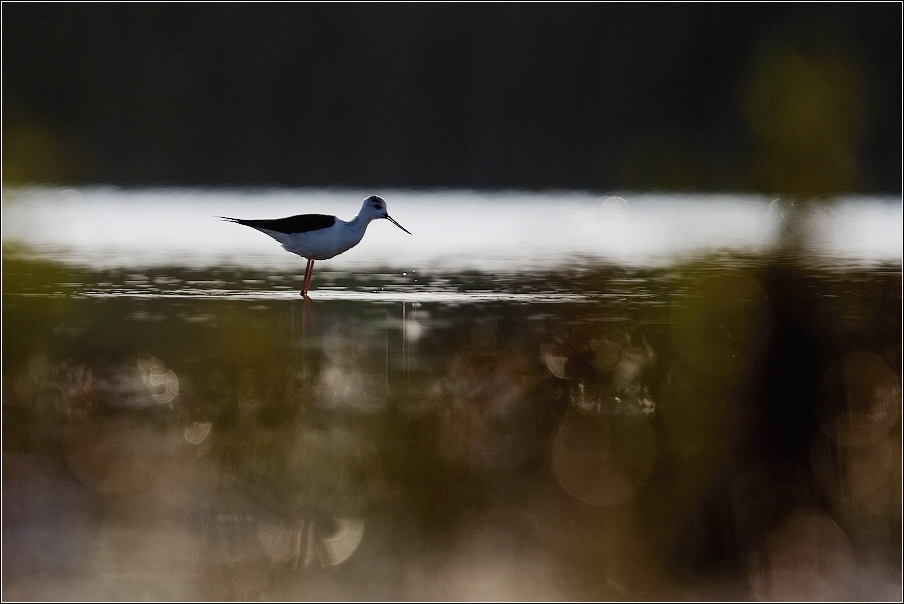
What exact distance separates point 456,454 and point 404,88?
130ft

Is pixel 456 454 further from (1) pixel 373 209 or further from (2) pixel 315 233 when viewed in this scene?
(1) pixel 373 209

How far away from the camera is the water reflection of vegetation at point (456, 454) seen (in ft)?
20.3

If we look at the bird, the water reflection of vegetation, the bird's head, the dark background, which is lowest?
the water reflection of vegetation

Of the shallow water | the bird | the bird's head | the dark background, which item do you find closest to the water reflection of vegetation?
the shallow water

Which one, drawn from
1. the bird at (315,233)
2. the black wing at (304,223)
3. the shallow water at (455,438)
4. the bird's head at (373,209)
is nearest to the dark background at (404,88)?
the bird's head at (373,209)

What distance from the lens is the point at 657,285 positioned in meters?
14.3

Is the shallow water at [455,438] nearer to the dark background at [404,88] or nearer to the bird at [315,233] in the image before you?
the bird at [315,233]

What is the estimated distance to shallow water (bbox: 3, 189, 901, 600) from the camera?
20.3 ft

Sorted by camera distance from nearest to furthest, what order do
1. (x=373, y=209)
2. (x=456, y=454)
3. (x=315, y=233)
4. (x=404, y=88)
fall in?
(x=456, y=454)
(x=315, y=233)
(x=373, y=209)
(x=404, y=88)

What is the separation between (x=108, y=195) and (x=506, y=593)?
99.2ft

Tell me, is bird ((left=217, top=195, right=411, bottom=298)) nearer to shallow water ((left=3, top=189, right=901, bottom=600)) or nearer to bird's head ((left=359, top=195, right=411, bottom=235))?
bird's head ((left=359, top=195, right=411, bottom=235))

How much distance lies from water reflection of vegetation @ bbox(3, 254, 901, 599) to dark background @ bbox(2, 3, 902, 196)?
77.5ft

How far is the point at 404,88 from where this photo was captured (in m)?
46.4

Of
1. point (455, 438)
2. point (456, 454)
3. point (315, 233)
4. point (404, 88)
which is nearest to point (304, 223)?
point (315, 233)
